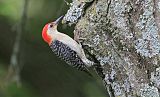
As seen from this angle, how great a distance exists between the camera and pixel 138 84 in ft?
11.4

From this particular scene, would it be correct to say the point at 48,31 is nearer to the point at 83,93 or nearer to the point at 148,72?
the point at 83,93

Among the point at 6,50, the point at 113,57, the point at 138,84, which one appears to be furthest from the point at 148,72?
the point at 6,50

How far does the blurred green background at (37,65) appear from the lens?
564 centimetres

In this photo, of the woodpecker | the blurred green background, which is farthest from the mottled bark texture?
the blurred green background

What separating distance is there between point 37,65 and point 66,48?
0.89 metres

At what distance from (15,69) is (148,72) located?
209 cm

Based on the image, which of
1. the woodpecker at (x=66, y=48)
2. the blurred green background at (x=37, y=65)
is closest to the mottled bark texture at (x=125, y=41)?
the woodpecker at (x=66, y=48)

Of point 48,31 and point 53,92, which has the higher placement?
point 48,31

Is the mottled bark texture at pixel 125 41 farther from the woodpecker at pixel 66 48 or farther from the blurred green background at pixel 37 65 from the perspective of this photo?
the blurred green background at pixel 37 65

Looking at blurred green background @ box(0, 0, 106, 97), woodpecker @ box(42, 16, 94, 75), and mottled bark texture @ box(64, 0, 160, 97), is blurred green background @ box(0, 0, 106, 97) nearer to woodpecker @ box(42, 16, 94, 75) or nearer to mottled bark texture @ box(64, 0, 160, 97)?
woodpecker @ box(42, 16, 94, 75)

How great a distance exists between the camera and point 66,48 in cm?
493

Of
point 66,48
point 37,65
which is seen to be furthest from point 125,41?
point 37,65

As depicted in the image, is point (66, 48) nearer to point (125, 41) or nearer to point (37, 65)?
point (37, 65)

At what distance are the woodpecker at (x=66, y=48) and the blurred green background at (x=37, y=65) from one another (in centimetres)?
34
